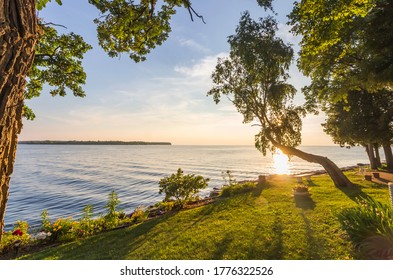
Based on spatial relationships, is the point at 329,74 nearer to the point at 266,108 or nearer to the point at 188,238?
the point at 266,108

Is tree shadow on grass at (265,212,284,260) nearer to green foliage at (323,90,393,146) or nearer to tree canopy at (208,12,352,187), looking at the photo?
tree canopy at (208,12,352,187)

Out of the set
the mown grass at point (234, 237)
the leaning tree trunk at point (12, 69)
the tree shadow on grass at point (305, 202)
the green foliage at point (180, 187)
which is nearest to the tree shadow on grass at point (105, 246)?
the mown grass at point (234, 237)

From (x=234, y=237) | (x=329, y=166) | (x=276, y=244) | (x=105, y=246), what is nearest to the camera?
(x=276, y=244)

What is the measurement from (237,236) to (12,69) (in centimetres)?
785

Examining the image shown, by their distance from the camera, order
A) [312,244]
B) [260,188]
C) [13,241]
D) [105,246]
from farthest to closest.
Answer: [260,188] < [13,241] < [105,246] < [312,244]

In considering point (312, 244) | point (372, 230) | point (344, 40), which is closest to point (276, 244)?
point (312, 244)

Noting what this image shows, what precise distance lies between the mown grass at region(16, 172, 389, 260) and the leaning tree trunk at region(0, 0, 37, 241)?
19.1 feet

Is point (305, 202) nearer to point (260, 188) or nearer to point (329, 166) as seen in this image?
point (260, 188)

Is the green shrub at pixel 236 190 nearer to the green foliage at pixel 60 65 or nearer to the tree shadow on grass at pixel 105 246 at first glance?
the tree shadow on grass at pixel 105 246

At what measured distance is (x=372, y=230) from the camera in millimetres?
6016

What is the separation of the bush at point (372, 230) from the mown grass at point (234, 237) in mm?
310

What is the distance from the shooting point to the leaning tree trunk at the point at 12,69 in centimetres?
198

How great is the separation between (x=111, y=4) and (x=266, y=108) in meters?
16.1
